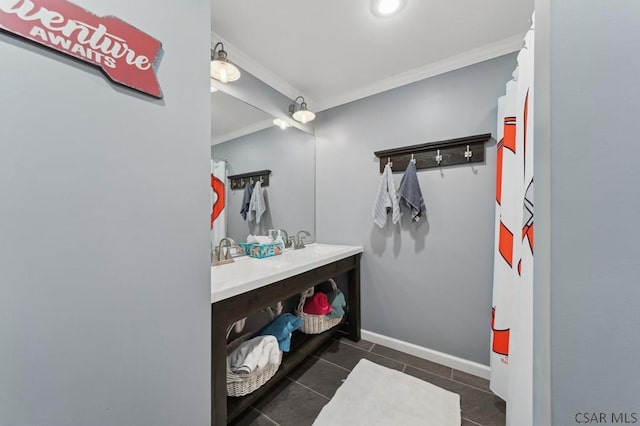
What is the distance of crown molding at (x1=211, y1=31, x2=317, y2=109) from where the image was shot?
1.51m

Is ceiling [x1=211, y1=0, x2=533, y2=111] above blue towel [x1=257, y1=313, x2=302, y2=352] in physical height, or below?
above

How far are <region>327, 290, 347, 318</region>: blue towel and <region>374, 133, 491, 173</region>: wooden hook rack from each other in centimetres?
117

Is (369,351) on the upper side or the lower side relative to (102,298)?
lower

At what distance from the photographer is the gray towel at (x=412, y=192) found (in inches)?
67.5

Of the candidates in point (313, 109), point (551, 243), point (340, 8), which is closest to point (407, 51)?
point (340, 8)

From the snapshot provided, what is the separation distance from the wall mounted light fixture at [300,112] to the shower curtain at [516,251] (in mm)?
1391

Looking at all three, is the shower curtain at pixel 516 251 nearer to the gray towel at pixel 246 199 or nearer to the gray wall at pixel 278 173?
the gray wall at pixel 278 173

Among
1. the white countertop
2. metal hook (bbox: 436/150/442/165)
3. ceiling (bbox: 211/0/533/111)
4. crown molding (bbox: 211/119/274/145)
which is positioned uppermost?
ceiling (bbox: 211/0/533/111)

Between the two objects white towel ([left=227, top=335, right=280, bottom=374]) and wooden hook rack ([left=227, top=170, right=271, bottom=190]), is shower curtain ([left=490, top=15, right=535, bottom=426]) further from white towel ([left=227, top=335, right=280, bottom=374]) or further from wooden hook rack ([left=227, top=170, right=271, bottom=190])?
wooden hook rack ([left=227, top=170, right=271, bottom=190])

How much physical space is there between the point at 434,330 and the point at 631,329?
1476 mm

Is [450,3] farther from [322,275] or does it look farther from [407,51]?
[322,275]

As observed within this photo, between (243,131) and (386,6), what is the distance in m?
1.22

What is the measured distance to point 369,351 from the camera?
1847 millimetres

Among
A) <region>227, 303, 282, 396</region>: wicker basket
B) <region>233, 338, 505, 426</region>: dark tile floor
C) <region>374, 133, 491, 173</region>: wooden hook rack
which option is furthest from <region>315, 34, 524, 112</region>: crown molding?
<region>233, 338, 505, 426</region>: dark tile floor
